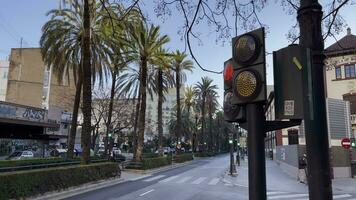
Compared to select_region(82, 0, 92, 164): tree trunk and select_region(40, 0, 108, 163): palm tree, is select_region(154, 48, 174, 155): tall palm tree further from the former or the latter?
select_region(82, 0, 92, 164): tree trunk

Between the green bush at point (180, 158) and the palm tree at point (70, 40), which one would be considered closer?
the palm tree at point (70, 40)

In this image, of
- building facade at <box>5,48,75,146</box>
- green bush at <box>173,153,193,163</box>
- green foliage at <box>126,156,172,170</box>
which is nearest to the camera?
green foliage at <box>126,156,172,170</box>

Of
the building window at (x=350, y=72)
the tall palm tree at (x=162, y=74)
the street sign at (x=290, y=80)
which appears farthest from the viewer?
the tall palm tree at (x=162, y=74)

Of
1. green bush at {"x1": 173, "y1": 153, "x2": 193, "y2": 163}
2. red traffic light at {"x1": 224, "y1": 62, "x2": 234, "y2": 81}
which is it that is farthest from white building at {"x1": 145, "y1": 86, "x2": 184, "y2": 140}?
red traffic light at {"x1": 224, "y1": 62, "x2": 234, "y2": 81}

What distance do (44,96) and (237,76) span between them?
89.5m

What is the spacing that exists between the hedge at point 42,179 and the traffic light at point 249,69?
1357cm

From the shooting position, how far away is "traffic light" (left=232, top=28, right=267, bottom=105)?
355 centimetres

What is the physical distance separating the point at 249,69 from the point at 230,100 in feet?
1.33

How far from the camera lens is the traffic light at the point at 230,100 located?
380cm

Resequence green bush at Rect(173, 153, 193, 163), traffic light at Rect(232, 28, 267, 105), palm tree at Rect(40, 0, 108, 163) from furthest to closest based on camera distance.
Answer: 1. green bush at Rect(173, 153, 193, 163)
2. palm tree at Rect(40, 0, 108, 163)
3. traffic light at Rect(232, 28, 267, 105)

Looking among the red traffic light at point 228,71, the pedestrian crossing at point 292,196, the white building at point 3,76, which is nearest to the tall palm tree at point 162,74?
the pedestrian crossing at point 292,196

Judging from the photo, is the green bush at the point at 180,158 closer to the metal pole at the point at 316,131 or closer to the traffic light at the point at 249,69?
the traffic light at the point at 249,69

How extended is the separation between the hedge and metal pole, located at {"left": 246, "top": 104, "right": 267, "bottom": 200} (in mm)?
13578

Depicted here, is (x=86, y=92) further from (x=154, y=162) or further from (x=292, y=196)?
(x=154, y=162)
